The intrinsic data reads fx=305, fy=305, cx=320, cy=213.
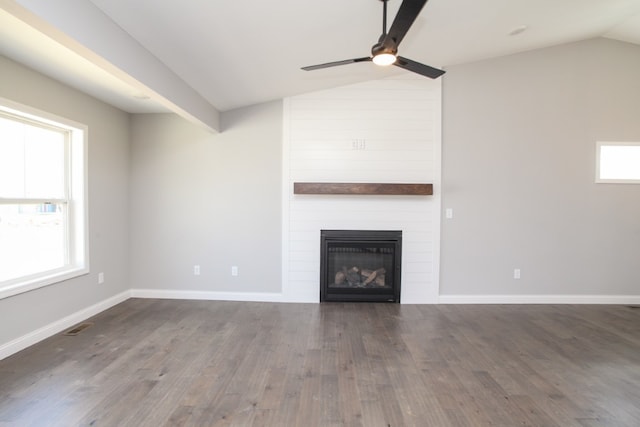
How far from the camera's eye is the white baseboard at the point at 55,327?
2.61 m

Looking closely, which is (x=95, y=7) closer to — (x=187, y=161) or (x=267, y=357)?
(x=187, y=161)

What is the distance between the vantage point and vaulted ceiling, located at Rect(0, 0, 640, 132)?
1.95 m

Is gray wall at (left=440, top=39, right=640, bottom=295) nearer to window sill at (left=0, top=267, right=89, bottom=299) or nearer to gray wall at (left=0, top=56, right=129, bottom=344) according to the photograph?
gray wall at (left=0, top=56, right=129, bottom=344)

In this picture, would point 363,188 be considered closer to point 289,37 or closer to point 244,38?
point 289,37

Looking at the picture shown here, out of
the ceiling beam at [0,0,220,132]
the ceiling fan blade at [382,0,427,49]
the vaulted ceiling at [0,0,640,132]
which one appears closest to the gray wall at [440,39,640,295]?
the vaulted ceiling at [0,0,640,132]

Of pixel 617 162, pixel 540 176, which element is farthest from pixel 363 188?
pixel 617 162

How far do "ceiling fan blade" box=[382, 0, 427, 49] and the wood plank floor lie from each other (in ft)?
8.04

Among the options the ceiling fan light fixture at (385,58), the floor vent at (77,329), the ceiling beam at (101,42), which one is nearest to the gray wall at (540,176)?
the ceiling fan light fixture at (385,58)

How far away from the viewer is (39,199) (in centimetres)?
303

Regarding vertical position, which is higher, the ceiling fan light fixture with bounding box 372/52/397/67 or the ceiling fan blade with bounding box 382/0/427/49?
the ceiling fan blade with bounding box 382/0/427/49

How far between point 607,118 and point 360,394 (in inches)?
186

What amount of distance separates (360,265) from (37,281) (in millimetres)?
3441

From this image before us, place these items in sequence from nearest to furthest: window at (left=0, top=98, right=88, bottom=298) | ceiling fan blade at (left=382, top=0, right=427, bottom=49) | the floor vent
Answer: ceiling fan blade at (left=382, top=0, right=427, bottom=49)
window at (left=0, top=98, right=88, bottom=298)
the floor vent

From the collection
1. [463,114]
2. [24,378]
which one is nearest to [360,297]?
[463,114]
